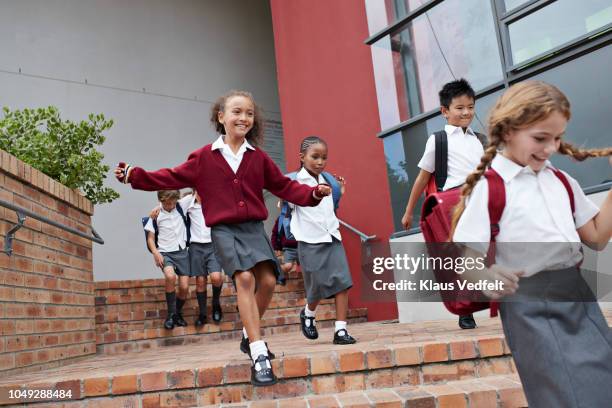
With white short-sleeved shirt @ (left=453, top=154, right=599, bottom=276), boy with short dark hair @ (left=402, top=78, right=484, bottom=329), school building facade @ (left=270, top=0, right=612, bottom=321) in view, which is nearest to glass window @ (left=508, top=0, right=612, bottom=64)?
school building facade @ (left=270, top=0, right=612, bottom=321)

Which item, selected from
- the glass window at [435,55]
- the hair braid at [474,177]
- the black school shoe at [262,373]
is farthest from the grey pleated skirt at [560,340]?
the glass window at [435,55]

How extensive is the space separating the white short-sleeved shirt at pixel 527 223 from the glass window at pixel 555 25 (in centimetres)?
267

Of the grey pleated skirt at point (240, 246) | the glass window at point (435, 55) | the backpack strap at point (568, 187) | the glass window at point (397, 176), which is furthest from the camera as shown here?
the glass window at point (397, 176)

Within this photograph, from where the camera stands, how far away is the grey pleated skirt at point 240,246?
2.89m

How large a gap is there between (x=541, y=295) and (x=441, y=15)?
397 centimetres

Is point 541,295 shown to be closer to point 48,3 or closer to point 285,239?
point 285,239

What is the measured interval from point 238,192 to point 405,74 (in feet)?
9.51

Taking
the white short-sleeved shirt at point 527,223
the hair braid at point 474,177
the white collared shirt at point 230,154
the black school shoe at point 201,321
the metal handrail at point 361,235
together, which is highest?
the white collared shirt at point 230,154

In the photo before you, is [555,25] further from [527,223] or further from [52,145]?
[52,145]

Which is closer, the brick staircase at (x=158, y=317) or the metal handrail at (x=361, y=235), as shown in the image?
the brick staircase at (x=158, y=317)

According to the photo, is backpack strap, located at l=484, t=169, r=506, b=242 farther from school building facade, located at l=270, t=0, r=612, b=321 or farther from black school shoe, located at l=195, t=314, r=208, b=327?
black school shoe, located at l=195, t=314, r=208, b=327

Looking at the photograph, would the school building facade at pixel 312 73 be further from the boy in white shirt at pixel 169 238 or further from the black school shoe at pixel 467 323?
the boy in white shirt at pixel 169 238

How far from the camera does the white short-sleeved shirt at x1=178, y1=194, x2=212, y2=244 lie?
599cm

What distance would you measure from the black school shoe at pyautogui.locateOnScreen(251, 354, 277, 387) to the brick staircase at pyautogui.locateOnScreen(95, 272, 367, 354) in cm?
292
